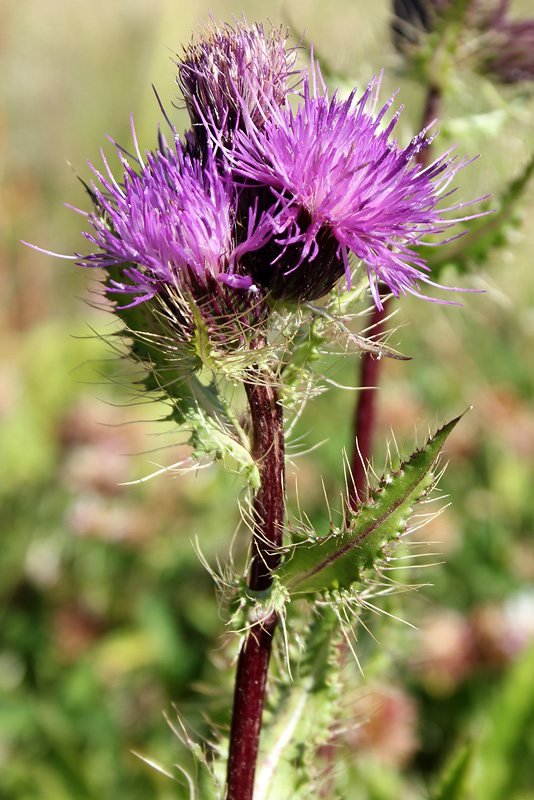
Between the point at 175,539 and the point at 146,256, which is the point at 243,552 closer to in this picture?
the point at 175,539

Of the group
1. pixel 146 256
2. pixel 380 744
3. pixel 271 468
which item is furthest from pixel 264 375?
pixel 380 744

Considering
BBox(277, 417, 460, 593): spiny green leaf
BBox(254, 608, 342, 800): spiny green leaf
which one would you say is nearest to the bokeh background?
BBox(254, 608, 342, 800): spiny green leaf

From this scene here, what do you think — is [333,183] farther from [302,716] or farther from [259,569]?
[302,716]

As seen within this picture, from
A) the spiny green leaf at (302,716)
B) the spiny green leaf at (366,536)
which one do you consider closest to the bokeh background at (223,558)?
the spiny green leaf at (302,716)

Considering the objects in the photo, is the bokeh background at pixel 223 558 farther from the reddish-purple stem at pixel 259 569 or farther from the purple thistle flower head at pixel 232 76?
the purple thistle flower head at pixel 232 76

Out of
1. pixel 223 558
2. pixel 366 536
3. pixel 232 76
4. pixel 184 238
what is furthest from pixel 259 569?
pixel 223 558

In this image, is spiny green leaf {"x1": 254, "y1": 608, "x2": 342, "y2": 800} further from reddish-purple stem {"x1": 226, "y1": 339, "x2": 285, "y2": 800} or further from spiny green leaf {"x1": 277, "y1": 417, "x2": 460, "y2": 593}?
spiny green leaf {"x1": 277, "y1": 417, "x2": 460, "y2": 593}
